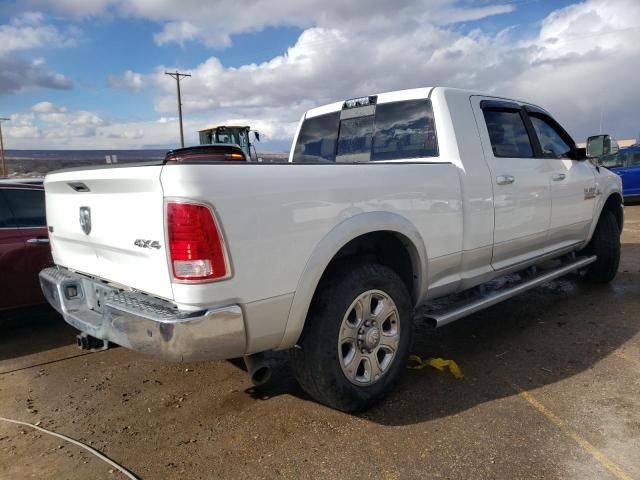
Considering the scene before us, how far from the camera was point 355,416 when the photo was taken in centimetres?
282

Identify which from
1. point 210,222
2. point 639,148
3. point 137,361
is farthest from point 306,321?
point 639,148

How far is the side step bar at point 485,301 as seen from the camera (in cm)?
314

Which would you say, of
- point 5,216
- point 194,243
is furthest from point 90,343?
point 5,216

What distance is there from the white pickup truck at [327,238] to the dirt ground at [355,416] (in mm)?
330

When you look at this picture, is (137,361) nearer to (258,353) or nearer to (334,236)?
(258,353)

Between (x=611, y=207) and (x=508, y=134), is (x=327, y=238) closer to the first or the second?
(x=508, y=134)

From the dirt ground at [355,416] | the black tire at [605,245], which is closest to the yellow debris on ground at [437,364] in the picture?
the dirt ground at [355,416]

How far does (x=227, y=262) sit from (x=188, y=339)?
0.38 metres

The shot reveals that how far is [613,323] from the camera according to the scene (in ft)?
14.0

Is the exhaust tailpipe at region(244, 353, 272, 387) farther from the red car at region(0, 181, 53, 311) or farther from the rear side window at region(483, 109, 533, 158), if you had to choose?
the red car at region(0, 181, 53, 311)

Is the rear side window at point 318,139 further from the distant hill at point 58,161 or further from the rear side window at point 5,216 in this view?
the rear side window at point 5,216

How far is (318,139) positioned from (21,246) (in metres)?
2.85

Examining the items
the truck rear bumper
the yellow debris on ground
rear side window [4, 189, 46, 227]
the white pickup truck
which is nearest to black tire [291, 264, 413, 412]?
the white pickup truck

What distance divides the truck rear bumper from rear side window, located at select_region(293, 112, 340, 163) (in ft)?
7.07
